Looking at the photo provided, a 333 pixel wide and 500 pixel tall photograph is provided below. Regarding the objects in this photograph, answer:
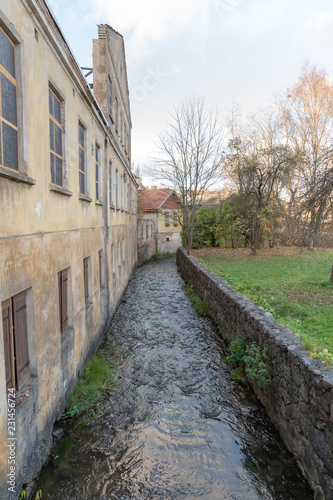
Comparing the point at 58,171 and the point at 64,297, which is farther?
the point at 64,297

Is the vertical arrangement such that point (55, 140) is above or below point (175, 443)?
above

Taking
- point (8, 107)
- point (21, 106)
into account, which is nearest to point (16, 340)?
point (8, 107)

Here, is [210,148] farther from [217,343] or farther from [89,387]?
[89,387]

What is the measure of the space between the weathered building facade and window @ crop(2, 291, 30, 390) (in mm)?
11

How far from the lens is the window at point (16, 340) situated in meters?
3.35

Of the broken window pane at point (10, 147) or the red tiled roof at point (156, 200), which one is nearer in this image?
the broken window pane at point (10, 147)

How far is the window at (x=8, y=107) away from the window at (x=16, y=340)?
1.55 metres

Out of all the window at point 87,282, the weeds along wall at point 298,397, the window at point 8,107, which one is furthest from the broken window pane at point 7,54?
the weeds along wall at point 298,397

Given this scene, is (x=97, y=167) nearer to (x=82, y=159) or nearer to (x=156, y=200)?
(x=82, y=159)

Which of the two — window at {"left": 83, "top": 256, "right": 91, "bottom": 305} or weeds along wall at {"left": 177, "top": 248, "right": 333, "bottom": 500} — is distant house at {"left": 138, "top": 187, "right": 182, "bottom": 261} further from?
weeds along wall at {"left": 177, "top": 248, "right": 333, "bottom": 500}

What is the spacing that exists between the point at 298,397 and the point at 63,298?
13.2 feet

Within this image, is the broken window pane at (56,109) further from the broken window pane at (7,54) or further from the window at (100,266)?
the window at (100,266)

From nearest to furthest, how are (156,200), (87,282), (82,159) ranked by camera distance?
(82,159)
(87,282)
(156,200)

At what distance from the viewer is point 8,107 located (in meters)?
3.29
